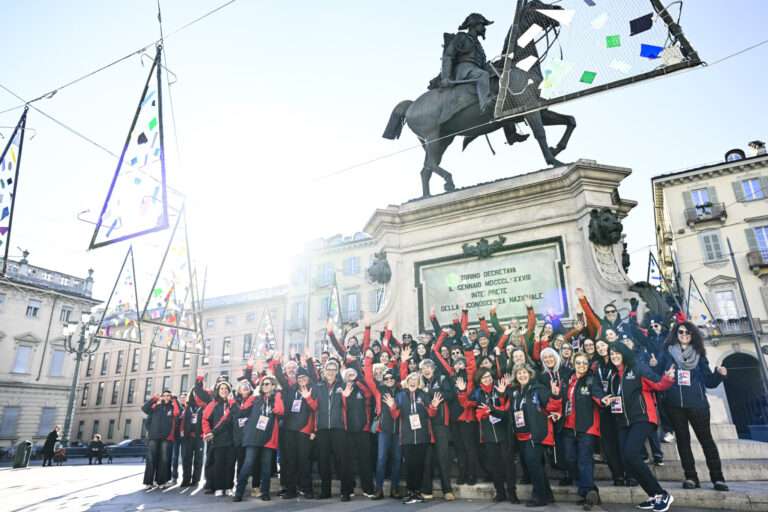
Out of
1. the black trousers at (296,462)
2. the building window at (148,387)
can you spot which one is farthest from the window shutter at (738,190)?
the building window at (148,387)

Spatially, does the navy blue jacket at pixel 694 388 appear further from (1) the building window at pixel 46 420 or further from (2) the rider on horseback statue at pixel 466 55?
(1) the building window at pixel 46 420

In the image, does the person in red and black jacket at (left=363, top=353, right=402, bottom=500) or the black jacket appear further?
the black jacket

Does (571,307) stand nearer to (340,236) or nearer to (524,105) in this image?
(524,105)

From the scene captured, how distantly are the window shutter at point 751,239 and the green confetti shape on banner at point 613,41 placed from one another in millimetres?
34174

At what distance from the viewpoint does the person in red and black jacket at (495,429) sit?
5.59 metres

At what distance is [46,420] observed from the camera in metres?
38.9

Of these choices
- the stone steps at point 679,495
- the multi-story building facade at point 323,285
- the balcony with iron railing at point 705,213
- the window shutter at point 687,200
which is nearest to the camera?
the stone steps at point 679,495

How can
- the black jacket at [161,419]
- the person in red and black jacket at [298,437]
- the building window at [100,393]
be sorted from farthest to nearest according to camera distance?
the building window at [100,393]
the black jacket at [161,419]
the person in red and black jacket at [298,437]

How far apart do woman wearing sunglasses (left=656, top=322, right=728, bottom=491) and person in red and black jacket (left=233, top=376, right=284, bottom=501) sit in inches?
202

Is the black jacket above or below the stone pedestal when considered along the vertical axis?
below

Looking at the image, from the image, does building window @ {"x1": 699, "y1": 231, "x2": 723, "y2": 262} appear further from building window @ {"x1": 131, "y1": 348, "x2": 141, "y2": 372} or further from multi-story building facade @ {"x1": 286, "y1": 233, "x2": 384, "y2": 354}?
building window @ {"x1": 131, "y1": 348, "x2": 141, "y2": 372}

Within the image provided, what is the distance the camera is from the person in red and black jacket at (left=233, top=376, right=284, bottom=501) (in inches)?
263

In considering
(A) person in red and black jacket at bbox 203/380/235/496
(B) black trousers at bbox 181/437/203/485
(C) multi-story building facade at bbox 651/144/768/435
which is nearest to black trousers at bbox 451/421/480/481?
(A) person in red and black jacket at bbox 203/380/235/496

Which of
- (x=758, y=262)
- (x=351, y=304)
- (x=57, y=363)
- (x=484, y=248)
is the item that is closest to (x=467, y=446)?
(x=484, y=248)
